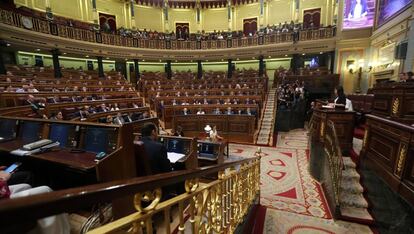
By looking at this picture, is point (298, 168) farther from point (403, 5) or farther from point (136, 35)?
point (136, 35)

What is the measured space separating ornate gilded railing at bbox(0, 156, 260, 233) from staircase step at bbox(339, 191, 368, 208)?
191 cm

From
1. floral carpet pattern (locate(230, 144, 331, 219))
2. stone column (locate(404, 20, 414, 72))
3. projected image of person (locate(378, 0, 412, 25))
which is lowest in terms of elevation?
floral carpet pattern (locate(230, 144, 331, 219))

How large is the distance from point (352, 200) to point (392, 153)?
103 cm

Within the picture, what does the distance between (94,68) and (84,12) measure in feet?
12.4

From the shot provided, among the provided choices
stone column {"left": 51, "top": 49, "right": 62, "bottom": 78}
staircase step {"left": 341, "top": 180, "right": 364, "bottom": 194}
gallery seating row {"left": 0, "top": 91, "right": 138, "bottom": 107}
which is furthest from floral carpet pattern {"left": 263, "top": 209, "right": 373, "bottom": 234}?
stone column {"left": 51, "top": 49, "right": 62, "bottom": 78}

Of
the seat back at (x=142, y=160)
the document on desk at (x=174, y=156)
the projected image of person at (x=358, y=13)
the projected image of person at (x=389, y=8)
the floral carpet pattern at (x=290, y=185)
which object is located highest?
the projected image of person at (x=358, y=13)

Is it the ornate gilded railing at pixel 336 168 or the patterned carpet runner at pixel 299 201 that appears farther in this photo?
the ornate gilded railing at pixel 336 168

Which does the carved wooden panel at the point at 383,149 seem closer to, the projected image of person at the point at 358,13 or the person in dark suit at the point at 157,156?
the person in dark suit at the point at 157,156

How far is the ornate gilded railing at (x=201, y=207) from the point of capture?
2.47 feet

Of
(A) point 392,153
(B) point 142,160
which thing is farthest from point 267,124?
(B) point 142,160

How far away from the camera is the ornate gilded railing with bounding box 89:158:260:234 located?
753mm

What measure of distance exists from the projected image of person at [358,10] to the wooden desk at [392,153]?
32.6 feet

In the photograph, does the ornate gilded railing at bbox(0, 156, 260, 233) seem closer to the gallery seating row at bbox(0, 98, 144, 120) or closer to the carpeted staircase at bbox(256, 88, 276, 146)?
the gallery seating row at bbox(0, 98, 144, 120)

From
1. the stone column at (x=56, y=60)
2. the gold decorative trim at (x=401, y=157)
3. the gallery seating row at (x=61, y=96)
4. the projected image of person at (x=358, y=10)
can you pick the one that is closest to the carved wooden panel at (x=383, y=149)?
the gold decorative trim at (x=401, y=157)
